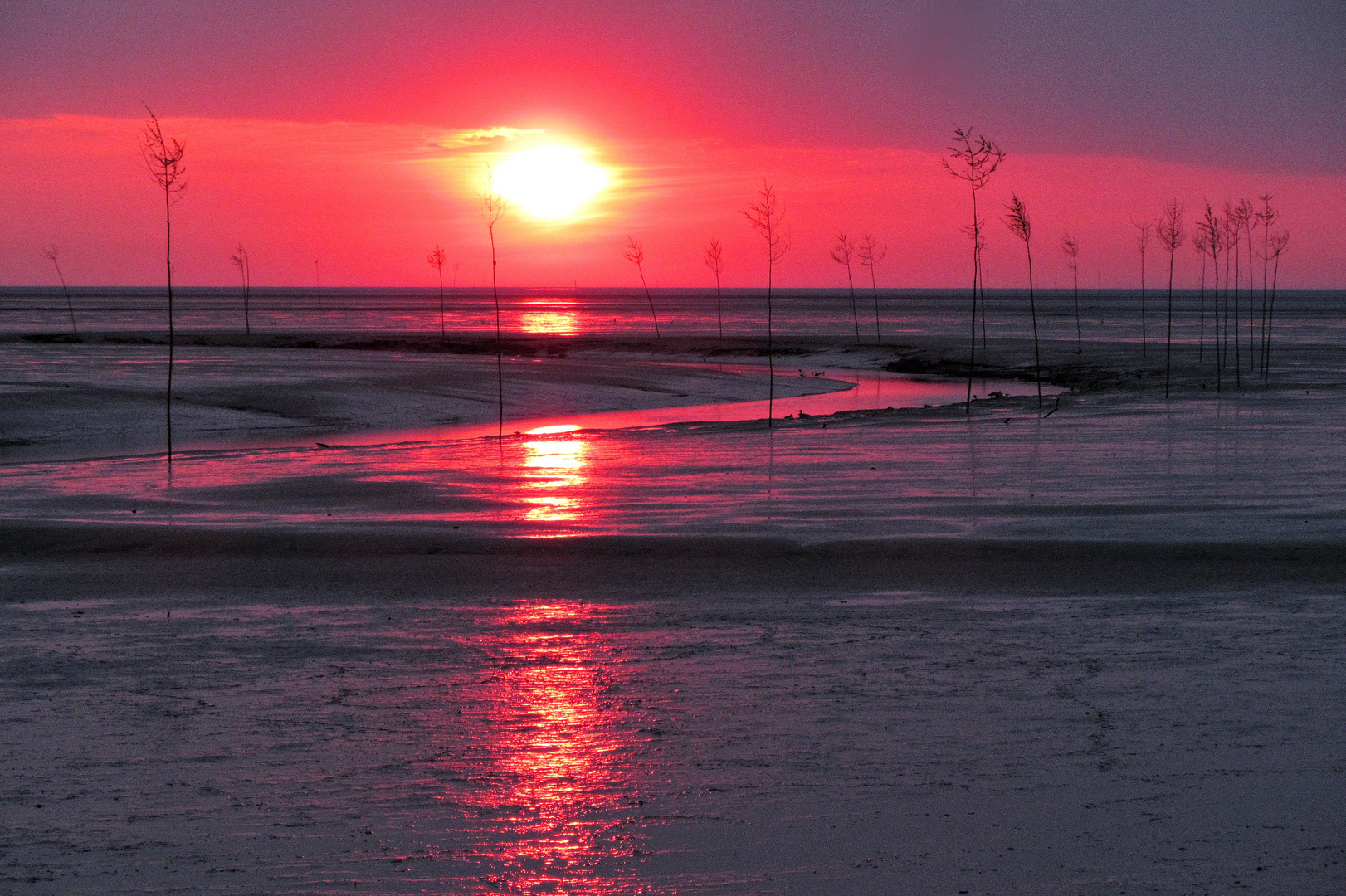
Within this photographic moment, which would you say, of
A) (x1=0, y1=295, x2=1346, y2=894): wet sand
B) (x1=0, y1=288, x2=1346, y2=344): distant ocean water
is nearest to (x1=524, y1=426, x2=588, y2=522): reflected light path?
(x1=0, y1=295, x2=1346, y2=894): wet sand

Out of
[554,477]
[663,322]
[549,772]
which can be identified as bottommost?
[549,772]

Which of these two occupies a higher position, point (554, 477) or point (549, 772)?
point (554, 477)

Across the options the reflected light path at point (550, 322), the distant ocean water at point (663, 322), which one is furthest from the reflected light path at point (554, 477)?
the reflected light path at point (550, 322)

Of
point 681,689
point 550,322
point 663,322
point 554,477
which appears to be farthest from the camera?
point 663,322

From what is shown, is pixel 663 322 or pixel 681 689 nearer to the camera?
pixel 681 689

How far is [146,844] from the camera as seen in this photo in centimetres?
549

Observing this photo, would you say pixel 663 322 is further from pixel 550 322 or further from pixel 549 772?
pixel 549 772

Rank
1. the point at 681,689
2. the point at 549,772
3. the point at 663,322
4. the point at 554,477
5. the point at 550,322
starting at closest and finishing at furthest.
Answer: the point at 549,772, the point at 681,689, the point at 554,477, the point at 550,322, the point at 663,322

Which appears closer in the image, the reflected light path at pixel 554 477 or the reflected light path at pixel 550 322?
the reflected light path at pixel 554 477

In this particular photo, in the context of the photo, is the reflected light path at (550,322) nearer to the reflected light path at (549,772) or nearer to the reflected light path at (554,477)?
the reflected light path at (554,477)

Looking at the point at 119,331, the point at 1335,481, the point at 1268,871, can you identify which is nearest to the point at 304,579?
the point at 1268,871

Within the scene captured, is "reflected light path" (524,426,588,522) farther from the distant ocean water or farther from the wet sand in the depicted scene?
the distant ocean water

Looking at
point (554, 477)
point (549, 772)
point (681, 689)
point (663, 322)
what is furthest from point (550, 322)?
point (549, 772)

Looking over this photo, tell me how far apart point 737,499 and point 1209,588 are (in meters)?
7.01
